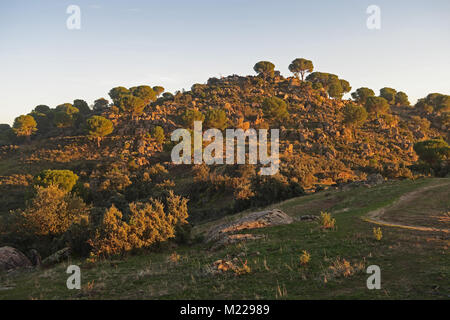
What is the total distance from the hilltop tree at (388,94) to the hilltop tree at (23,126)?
109906 mm

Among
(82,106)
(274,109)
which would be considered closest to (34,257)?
(274,109)

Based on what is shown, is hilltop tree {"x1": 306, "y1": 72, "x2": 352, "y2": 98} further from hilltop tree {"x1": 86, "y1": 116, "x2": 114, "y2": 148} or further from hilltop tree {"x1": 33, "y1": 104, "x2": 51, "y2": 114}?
hilltop tree {"x1": 33, "y1": 104, "x2": 51, "y2": 114}

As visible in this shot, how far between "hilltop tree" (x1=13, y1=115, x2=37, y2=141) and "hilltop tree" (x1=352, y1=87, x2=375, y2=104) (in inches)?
3696

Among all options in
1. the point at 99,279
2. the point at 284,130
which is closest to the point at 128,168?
the point at 284,130

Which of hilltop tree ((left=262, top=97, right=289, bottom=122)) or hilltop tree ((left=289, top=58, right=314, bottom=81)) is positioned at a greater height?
hilltop tree ((left=289, top=58, right=314, bottom=81))

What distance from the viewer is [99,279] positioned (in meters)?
8.59

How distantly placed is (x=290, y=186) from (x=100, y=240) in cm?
1847

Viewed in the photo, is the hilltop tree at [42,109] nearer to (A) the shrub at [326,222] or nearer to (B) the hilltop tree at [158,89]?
(B) the hilltop tree at [158,89]

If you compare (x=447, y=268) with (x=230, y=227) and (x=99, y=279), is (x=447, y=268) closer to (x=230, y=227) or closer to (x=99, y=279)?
(x=230, y=227)

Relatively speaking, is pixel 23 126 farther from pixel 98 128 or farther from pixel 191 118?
pixel 191 118

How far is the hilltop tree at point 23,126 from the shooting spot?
233ft

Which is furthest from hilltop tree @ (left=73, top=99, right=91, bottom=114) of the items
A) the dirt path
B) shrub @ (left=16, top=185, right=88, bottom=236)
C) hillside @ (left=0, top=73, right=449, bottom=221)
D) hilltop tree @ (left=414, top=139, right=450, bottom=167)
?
the dirt path

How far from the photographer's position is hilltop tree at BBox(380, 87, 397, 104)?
98.4 meters

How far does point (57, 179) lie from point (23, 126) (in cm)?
4648
